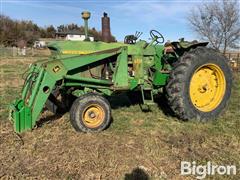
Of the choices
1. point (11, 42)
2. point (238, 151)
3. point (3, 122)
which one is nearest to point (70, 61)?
point (3, 122)

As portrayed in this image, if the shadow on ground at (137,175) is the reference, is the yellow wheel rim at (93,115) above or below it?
above

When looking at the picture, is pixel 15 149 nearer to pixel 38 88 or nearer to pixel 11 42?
pixel 38 88

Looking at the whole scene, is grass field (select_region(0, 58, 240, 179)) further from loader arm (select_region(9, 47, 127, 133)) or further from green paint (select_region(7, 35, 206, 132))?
green paint (select_region(7, 35, 206, 132))

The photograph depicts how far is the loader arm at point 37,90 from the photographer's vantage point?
5723 millimetres

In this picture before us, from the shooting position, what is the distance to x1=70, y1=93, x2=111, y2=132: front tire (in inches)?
236

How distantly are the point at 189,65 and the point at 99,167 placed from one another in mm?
3035

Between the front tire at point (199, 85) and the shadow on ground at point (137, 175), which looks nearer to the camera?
the shadow on ground at point (137, 175)

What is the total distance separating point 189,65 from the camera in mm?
6574

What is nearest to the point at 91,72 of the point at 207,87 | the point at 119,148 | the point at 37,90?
the point at 37,90

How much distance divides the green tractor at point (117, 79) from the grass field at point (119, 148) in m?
0.34
